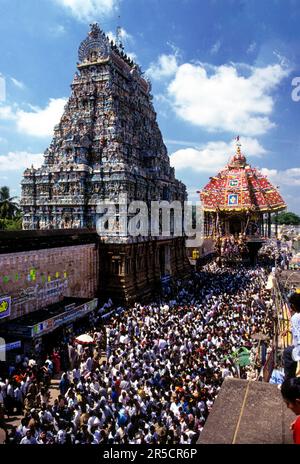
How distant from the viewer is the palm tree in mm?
43906

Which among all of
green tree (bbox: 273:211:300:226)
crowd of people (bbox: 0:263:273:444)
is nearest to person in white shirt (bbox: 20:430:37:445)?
crowd of people (bbox: 0:263:273:444)

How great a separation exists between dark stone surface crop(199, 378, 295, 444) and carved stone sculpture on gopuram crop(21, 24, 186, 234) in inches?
829

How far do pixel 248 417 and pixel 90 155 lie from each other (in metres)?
24.7

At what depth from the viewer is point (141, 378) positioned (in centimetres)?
1238

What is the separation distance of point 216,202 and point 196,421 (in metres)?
37.3

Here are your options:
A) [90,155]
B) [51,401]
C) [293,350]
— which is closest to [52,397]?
[51,401]

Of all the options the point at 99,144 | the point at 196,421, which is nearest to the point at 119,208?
the point at 99,144

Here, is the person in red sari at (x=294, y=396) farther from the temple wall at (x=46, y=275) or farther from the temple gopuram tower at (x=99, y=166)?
the temple gopuram tower at (x=99, y=166)

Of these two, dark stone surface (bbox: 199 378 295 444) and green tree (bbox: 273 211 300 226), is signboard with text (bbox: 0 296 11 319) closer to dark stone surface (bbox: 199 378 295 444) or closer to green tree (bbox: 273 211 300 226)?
dark stone surface (bbox: 199 378 295 444)

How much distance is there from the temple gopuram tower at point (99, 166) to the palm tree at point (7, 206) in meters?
18.6

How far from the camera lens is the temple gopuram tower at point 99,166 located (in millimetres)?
24812

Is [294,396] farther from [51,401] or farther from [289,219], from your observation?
[289,219]

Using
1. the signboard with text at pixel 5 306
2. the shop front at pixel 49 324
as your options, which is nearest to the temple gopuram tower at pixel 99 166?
the shop front at pixel 49 324

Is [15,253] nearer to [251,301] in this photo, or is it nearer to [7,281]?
[7,281]
